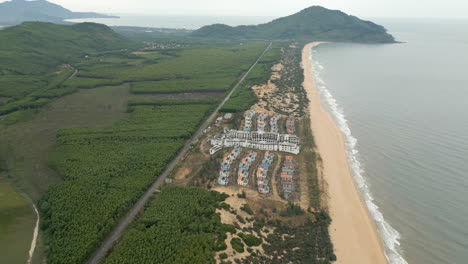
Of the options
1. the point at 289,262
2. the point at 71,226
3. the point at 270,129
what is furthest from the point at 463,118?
the point at 71,226

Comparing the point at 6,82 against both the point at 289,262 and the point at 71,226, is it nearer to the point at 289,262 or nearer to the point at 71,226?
the point at 71,226

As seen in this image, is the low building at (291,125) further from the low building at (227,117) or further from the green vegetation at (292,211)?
the green vegetation at (292,211)

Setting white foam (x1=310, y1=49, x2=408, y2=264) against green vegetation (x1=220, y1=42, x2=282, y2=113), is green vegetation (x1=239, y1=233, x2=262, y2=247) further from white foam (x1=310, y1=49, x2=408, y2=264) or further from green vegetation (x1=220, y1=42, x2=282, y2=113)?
green vegetation (x1=220, y1=42, x2=282, y2=113)

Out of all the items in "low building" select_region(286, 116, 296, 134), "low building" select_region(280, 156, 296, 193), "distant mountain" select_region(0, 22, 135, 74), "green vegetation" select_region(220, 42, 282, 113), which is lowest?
"low building" select_region(280, 156, 296, 193)

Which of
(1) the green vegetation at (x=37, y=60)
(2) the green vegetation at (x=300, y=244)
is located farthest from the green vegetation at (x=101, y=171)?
(1) the green vegetation at (x=37, y=60)

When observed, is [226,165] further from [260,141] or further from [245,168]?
[260,141]

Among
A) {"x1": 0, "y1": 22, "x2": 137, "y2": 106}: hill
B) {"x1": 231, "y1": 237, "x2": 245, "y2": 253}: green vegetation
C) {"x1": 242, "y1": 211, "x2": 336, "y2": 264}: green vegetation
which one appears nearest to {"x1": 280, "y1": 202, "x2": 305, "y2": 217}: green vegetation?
{"x1": 242, "y1": 211, "x2": 336, "y2": 264}: green vegetation
